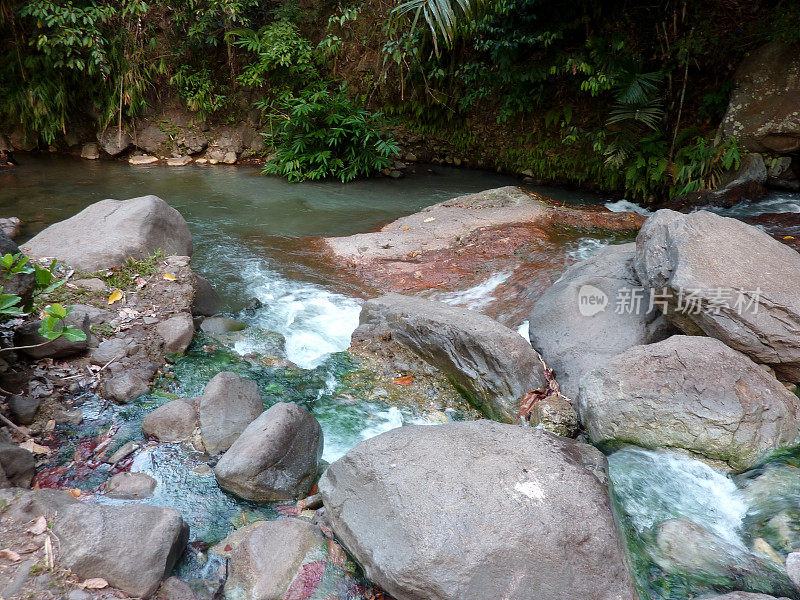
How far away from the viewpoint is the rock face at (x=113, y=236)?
482cm

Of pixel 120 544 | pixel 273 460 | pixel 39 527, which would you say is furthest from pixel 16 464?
pixel 273 460

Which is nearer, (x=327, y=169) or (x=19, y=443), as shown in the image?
(x=19, y=443)

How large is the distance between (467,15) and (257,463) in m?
6.17

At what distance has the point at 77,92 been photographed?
1044 centimetres

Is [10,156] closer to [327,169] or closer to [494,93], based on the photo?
[327,169]

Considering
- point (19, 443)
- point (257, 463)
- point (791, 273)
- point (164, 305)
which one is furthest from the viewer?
point (164, 305)

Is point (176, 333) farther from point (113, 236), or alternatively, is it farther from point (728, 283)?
point (728, 283)

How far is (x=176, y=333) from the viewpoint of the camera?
13.9 ft

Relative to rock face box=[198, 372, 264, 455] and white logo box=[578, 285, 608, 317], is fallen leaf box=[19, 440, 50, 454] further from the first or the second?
white logo box=[578, 285, 608, 317]

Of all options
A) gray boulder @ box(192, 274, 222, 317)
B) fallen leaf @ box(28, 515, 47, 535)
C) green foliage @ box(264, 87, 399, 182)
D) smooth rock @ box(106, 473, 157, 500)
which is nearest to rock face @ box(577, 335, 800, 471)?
smooth rock @ box(106, 473, 157, 500)

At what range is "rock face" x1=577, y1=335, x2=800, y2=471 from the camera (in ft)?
10.3

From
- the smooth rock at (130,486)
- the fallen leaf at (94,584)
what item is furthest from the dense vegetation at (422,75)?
the fallen leaf at (94,584)

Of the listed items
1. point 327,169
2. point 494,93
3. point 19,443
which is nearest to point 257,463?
point 19,443

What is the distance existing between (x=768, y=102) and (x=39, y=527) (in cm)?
892
